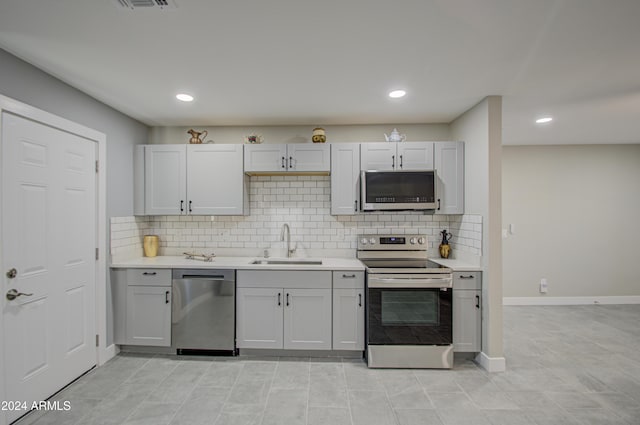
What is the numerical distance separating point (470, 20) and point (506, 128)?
2.59 metres

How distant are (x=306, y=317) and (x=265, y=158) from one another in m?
1.75

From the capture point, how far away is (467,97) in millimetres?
2701

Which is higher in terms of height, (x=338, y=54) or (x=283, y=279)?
(x=338, y=54)

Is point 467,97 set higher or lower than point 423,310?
higher

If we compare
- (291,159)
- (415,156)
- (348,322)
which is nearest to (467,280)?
(348,322)

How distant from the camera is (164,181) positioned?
328 cm

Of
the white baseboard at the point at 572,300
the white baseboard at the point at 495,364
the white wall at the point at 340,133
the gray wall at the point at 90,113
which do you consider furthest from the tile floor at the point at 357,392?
the white wall at the point at 340,133

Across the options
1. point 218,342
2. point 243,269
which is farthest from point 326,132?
point 218,342

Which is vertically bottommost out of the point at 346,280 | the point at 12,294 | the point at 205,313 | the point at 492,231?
the point at 205,313

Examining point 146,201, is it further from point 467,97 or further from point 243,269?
point 467,97

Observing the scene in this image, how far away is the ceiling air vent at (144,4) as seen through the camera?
4.79 feet

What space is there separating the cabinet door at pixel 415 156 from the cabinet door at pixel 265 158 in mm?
1282

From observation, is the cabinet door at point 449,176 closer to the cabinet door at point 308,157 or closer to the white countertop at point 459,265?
the white countertop at point 459,265

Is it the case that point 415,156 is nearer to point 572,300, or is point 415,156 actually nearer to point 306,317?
point 306,317
